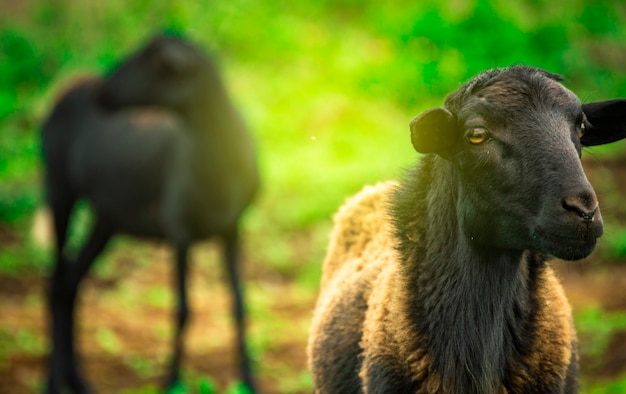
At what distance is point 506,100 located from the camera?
10.9 ft

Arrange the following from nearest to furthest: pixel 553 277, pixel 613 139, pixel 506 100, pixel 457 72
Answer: pixel 506 100 < pixel 613 139 < pixel 553 277 < pixel 457 72

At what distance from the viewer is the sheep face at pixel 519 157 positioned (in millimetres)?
3137

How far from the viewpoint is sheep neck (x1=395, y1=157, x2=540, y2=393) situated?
3.50 meters

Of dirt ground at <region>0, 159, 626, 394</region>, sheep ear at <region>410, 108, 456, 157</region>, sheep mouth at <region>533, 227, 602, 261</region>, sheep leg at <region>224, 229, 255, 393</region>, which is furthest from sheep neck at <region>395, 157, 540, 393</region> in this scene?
sheep leg at <region>224, 229, 255, 393</region>

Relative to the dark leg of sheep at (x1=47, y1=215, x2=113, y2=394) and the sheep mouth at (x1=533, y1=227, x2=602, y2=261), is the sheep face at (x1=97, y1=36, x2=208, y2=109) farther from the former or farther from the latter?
the sheep mouth at (x1=533, y1=227, x2=602, y2=261)

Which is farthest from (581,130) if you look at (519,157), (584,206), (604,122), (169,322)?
(169,322)

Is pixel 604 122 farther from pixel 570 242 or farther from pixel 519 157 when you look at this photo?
pixel 570 242

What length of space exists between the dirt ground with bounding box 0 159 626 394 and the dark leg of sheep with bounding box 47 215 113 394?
9.2 inches

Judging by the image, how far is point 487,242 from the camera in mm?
3488

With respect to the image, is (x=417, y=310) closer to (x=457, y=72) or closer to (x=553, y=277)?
(x=553, y=277)

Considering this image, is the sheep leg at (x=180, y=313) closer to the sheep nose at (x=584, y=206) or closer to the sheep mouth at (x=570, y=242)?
the sheep mouth at (x=570, y=242)

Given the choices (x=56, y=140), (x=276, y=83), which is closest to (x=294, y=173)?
(x=276, y=83)

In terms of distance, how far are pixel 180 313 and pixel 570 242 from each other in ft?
17.9

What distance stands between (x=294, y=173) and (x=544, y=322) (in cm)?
1109
